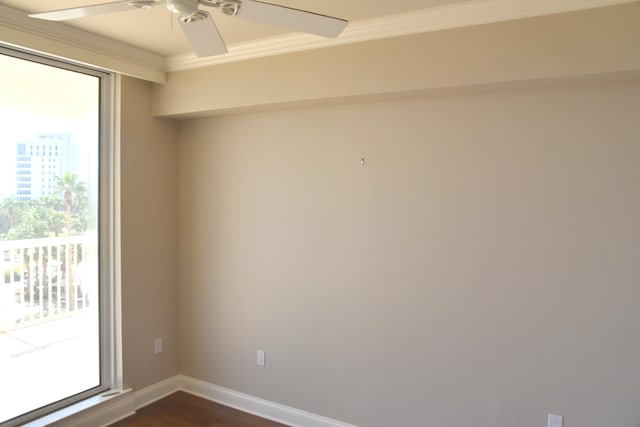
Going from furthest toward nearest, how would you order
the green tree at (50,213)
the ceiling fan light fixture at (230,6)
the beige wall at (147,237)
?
1. the beige wall at (147,237)
2. the green tree at (50,213)
3. the ceiling fan light fixture at (230,6)

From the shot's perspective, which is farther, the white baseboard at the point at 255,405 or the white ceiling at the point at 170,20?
the white baseboard at the point at 255,405

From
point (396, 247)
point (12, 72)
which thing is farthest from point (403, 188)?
point (12, 72)

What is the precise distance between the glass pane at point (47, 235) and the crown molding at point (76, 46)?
0.25 metres

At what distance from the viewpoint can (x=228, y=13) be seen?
1.48 m

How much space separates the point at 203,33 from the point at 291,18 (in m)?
0.41

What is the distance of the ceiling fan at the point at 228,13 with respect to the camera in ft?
4.61

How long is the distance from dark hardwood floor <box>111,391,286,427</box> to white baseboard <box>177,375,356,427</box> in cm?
5

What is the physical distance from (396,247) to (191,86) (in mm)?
1943

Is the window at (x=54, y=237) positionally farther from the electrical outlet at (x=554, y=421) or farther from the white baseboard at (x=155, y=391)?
the electrical outlet at (x=554, y=421)

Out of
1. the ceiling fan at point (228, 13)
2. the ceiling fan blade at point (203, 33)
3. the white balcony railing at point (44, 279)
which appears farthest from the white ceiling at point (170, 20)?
the white balcony railing at point (44, 279)

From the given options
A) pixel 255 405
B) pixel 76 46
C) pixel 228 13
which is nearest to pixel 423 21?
pixel 228 13

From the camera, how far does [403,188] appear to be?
2629mm

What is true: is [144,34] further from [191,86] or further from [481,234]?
[481,234]

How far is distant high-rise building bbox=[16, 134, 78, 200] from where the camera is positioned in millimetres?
2678
